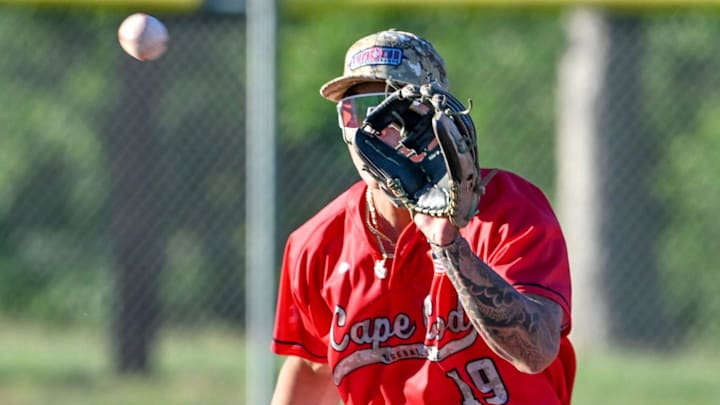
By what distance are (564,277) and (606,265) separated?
308 inches

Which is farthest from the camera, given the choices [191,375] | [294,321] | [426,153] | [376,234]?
[191,375]

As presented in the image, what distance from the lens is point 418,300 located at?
340 centimetres

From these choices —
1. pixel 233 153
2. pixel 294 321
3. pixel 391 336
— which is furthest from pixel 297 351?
pixel 233 153

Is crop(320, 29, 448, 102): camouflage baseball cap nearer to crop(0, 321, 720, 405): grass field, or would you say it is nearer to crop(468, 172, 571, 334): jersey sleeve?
crop(468, 172, 571, 334): jersey sleeve

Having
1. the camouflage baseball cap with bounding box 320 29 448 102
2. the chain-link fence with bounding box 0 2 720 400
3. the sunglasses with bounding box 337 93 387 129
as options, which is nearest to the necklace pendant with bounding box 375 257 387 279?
the sunglasses with bounding box 337 93 387 129

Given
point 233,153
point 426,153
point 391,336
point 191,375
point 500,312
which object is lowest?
point 500,312

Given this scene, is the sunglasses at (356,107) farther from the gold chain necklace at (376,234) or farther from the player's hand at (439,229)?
the player's hand at (439,229)

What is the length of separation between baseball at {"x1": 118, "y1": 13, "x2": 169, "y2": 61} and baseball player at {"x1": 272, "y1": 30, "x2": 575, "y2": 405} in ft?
4.19

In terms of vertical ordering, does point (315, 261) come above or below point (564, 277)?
above

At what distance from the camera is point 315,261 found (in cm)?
362

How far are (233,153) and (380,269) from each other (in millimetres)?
6850

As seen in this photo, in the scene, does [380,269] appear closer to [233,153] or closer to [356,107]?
[356,107]

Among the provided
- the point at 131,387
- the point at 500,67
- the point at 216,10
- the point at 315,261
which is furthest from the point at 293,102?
the point at 315,261

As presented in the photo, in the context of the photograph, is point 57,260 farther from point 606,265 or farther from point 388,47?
point 388,47
